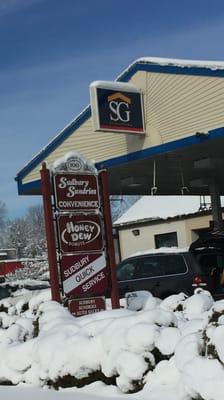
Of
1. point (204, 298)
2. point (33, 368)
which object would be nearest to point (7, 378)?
point (33, 368)

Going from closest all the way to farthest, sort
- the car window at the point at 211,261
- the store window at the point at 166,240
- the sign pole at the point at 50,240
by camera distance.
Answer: the sign pole at the point at 50,240, the car window at the point at 211,261, the store window at the point at 166,240

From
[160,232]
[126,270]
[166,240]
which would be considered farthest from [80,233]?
[160,232]

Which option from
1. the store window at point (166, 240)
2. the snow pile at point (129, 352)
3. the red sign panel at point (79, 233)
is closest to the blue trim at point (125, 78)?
the red sign panel at point (79, 233)

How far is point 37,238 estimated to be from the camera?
103375 millimetres

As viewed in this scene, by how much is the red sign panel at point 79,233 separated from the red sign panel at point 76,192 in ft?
0.56

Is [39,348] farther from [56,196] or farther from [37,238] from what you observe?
[37,238]

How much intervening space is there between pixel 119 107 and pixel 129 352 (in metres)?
11.4

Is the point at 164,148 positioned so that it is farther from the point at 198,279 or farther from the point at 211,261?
the point at 198,279

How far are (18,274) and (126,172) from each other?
32092 millimetres

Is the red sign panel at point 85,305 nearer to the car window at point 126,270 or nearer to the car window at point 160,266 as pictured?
the car window at point 160,266

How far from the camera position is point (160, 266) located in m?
15.1

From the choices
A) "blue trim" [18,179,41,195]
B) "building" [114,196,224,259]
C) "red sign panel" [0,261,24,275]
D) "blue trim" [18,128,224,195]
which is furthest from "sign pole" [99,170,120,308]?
"red sign panel" [0,261,24,275]

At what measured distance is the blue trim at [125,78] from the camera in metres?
15.5

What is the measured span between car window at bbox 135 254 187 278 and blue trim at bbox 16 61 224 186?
161 inches
